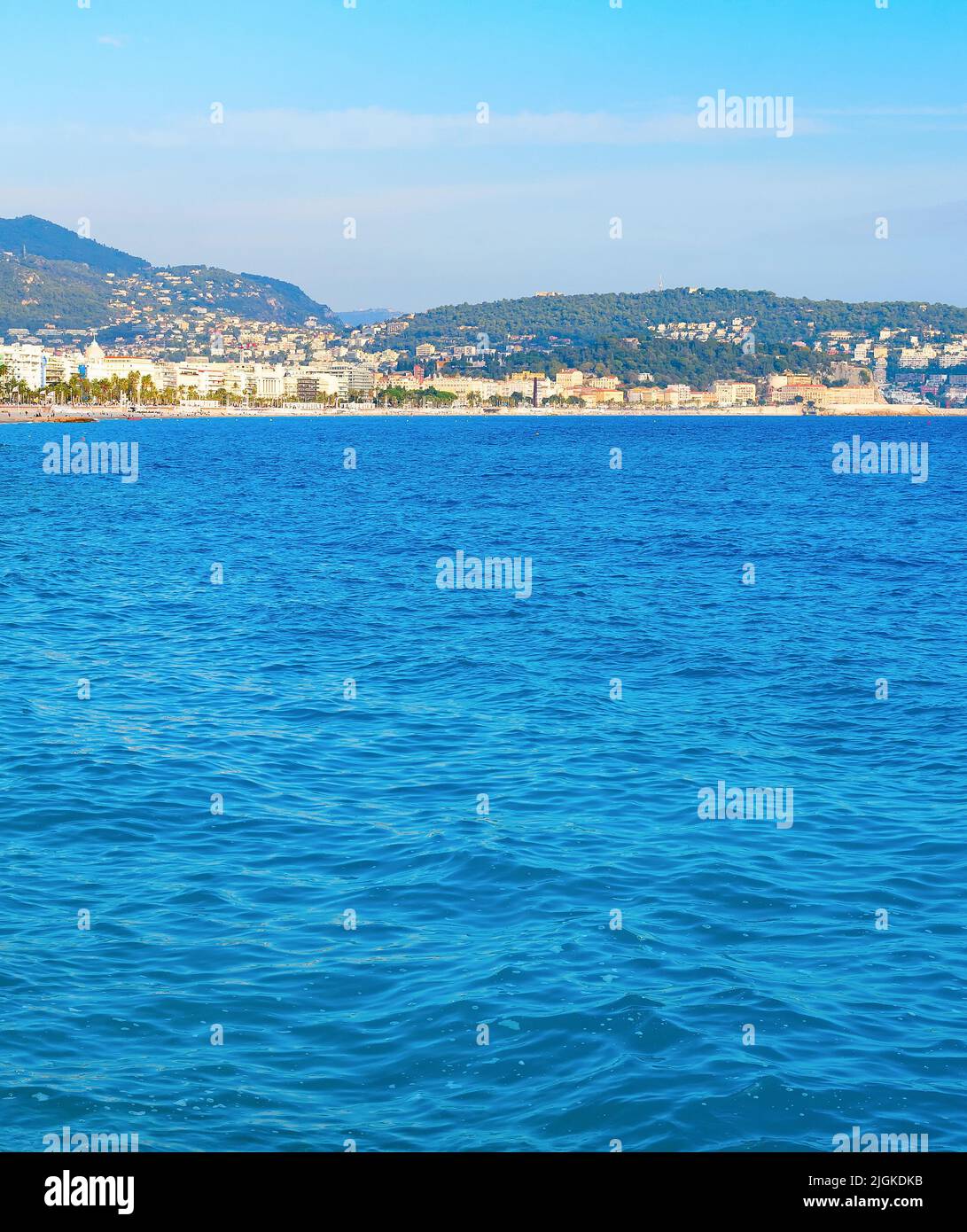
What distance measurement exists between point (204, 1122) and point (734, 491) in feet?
274

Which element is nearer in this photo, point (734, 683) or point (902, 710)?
point (902, 710)

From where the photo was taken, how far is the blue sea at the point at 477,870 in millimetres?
11602

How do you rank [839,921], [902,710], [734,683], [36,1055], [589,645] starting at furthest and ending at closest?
1. [589,645]
2. [734,683]
3. [902,710]
4. [839,921]
5. [36,1055]

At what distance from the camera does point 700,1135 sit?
11.0m

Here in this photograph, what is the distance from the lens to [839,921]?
1541 cm

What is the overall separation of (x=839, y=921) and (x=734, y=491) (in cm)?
7796

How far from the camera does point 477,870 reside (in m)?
16.8

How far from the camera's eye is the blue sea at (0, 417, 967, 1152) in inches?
457

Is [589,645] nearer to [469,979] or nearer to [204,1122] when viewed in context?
[469,979]

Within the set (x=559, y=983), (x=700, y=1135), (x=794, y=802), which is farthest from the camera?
(x=794, y=802)

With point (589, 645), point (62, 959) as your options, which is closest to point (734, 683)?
point (589, 645)
